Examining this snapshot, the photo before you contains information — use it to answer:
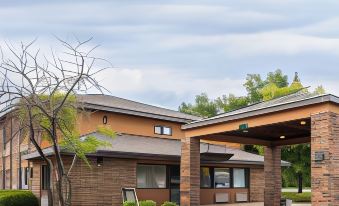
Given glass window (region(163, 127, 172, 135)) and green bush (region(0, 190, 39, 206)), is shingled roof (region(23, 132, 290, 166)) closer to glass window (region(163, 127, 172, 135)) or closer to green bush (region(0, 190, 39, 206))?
glass window (region(163, 127, 172, 135))

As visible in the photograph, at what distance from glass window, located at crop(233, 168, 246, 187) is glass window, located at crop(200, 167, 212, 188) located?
2.08m

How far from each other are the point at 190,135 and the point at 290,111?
4966mm

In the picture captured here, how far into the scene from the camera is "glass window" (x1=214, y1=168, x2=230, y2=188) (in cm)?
3044

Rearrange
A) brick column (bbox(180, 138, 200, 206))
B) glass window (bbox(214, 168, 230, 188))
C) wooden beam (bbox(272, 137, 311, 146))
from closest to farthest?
brick column (bbox(180, 138, 200, 206)) < wooden beam (bbox(272, 137, 311, 146)) < glass window (bbox(214, 168, 230, 188))

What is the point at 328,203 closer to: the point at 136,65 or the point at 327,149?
the point at 327,149

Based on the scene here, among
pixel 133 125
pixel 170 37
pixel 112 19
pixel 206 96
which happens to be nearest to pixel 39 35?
pixel 112 19

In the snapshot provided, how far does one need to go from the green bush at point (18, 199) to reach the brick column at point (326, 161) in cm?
1436

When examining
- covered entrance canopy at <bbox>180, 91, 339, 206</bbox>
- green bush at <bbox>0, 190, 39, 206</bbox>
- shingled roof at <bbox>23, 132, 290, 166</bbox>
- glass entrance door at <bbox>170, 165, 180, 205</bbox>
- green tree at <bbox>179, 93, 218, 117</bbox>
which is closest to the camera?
covered entrance canopy at <bbox>180, 91, 339, 206</bbox>

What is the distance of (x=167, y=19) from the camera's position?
16.6 meters

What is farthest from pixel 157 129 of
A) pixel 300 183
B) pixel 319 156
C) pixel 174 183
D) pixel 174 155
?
pixel 300 183

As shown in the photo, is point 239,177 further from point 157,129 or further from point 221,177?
point 157,129

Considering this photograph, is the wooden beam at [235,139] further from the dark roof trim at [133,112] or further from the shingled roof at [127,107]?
the shingled roof at [127,107]

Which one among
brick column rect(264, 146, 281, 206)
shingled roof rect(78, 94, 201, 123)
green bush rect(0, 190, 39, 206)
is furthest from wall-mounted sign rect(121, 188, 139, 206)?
brick column rect(264, 146, 281, 206)

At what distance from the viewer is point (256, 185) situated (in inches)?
1276
